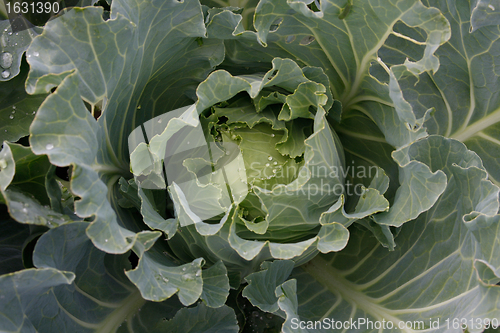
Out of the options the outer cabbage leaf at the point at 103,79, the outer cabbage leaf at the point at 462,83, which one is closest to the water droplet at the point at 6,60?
the outer cabbage leaf at the point at 103,79

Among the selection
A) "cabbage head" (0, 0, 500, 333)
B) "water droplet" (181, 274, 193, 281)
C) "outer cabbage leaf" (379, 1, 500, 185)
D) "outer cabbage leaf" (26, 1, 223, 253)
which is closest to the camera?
"outer cabbage leaf" (26, 1, 223, 253)

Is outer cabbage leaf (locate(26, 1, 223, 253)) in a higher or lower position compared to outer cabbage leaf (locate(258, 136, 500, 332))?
higher

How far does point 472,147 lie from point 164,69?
4.56ft

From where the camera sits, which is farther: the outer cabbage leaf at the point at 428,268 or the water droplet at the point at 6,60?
the water droplet at the point at 6,60

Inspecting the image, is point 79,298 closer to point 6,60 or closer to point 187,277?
point 187,277

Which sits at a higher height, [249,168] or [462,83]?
[462,83]

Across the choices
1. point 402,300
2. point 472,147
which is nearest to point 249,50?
point 472,147

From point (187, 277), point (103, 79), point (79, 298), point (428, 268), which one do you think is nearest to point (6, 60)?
point (103, 79)

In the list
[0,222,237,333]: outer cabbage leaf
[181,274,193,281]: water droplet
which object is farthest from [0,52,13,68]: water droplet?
[181,274,193,281]: water droplet

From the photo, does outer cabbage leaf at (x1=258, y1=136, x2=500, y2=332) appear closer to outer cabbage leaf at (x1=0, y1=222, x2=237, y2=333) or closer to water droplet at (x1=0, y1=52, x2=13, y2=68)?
outer cabbage leaf at (x1=0, y1=222, x2=237, y2=333)

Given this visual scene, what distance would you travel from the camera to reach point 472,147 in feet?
5.91

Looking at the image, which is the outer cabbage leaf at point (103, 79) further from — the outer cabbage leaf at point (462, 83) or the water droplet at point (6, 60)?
the outer cabbage leaf at point (462, 83)

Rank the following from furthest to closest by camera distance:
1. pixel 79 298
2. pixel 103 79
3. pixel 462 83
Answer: pixel 462 83 < pixel 79 298 < pixel 103 79

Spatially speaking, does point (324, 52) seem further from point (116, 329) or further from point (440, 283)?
point (116, 329)
